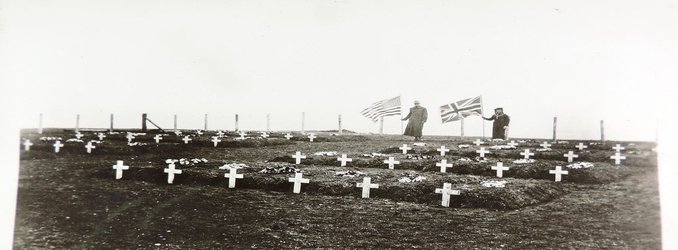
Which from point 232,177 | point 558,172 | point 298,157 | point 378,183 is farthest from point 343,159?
point 558,172

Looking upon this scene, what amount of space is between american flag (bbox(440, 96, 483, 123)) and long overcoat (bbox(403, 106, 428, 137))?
0.27 meters

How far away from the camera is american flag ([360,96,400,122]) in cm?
632

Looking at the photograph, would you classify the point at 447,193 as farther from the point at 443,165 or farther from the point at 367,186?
the point at 443,165

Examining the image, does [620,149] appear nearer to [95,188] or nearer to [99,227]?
[99,227]

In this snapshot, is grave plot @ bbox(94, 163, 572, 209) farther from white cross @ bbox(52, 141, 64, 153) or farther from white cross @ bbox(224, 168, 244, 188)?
white cross @ bbox(52, 141, 64, 153)

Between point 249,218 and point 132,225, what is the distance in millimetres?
1252

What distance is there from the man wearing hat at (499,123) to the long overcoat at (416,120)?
916mm

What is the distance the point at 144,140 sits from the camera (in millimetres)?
6641

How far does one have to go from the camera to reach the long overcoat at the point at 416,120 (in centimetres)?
660

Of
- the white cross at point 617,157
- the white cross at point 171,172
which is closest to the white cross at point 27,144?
the white cross at point 171,172

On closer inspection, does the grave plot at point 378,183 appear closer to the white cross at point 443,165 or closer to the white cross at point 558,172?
the white cross at point 558,172

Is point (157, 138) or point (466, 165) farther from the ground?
point (157, 138)

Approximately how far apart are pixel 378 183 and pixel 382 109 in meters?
1.08

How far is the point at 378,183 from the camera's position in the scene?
244 inches
